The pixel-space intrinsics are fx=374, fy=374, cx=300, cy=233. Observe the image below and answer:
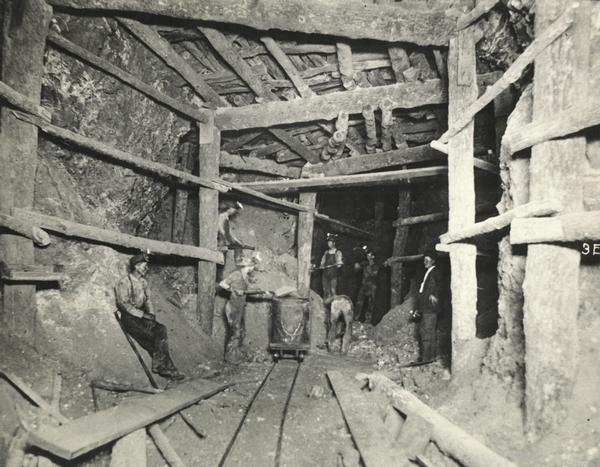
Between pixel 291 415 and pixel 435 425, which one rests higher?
pixel 435 425

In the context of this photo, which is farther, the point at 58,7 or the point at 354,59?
the point at 354,59

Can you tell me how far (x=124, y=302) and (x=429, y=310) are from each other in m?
4.93

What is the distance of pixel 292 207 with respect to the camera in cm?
850

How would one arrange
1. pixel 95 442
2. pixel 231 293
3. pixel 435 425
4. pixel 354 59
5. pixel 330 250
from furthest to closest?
pixel 330 250 < pixel 231 293 < pixel 354 59 < pixel 435 425 < pixel 95 442

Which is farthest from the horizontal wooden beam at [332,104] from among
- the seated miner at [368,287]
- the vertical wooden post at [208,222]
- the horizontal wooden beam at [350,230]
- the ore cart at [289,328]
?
the seated miner at [368,287]

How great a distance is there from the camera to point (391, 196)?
12.8 metres

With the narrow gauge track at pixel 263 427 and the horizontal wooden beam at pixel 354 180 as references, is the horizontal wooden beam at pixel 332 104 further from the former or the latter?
the narrow gauge track at pixel 263 427

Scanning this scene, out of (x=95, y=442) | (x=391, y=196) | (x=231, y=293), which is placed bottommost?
(x=95, y=442)

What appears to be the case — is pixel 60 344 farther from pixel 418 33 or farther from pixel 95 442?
pixel 418 33

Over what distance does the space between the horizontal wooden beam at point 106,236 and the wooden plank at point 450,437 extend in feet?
13.0

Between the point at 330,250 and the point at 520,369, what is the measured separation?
21.3 feet

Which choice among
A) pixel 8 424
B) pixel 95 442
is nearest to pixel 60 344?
pixel 8 424

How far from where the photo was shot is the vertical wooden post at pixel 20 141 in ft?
13.2

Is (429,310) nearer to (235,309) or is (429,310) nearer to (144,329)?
(235,309)
